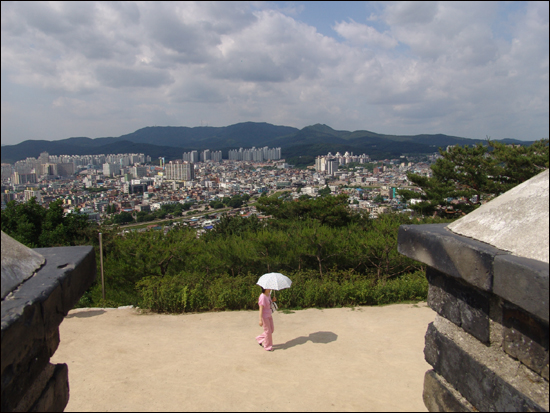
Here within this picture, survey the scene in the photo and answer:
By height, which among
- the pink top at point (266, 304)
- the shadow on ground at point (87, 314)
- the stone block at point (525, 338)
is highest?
the stone block at point (525, 338)

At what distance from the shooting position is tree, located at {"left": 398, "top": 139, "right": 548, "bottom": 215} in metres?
11.7

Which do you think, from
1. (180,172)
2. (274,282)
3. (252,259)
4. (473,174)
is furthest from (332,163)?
(274,282)

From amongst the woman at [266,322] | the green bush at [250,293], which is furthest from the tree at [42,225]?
the woman at [266,322]

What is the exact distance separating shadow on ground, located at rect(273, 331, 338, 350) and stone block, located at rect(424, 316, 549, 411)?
242 cm

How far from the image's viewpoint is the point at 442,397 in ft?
6.77

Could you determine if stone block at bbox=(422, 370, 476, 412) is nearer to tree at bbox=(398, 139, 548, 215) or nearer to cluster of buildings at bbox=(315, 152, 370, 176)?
tree at bbox=(398, 139, 548, 215)

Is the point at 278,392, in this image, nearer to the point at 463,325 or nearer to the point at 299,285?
the point at 463,325

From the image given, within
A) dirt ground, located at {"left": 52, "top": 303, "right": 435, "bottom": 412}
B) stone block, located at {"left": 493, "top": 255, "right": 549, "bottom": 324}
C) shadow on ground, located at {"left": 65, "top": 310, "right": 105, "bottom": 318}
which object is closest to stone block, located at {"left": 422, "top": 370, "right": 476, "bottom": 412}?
dirt ground, located at {"left": 52, "top": 303, "right": 435, "bottom": 412}

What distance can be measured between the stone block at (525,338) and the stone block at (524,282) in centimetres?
18

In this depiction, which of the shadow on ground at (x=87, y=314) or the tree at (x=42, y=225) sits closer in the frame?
the shadow on ground at (x=87, y=314)

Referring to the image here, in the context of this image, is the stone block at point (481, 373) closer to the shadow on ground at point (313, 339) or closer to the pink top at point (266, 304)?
the pink top at point (266, 304)

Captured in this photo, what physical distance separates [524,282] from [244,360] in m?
3.14

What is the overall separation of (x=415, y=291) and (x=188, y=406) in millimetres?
4733

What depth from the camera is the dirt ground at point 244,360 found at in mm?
2969
